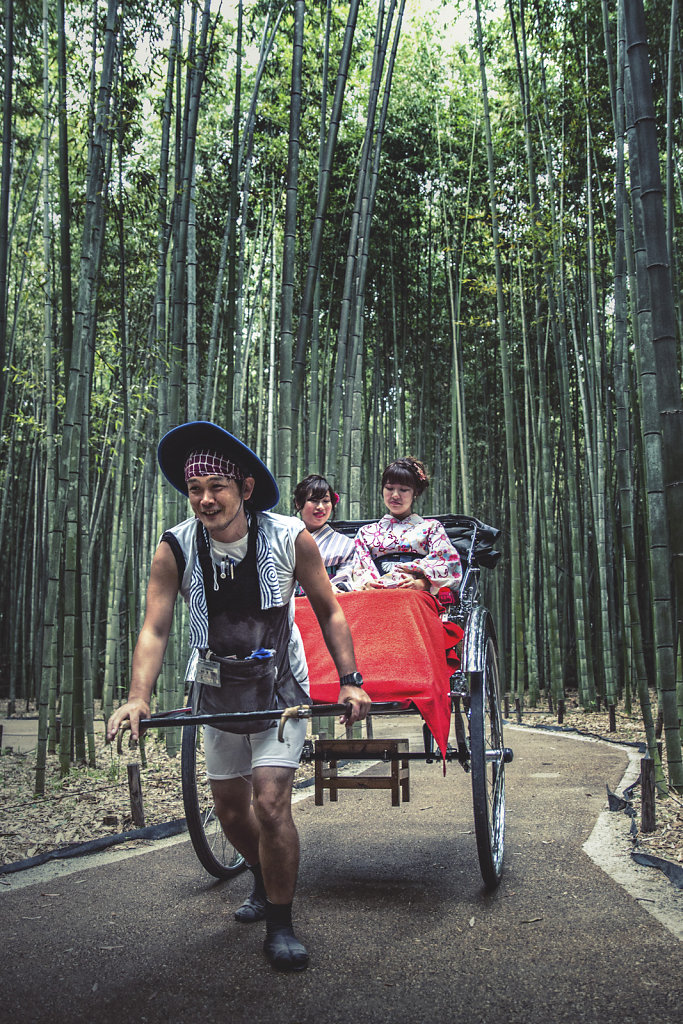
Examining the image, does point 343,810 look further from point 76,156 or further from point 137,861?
point 76,156

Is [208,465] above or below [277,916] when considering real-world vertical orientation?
above

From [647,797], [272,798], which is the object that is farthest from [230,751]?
[647,797]

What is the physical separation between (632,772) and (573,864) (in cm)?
192

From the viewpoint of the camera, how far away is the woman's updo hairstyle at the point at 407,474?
2.99 m

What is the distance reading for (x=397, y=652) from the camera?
233cm

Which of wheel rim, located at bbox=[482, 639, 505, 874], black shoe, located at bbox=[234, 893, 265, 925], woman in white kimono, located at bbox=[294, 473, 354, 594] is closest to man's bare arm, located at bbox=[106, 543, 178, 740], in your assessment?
black shoe, located at bbox=[234, 893, 265, 925]

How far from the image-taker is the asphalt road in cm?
157

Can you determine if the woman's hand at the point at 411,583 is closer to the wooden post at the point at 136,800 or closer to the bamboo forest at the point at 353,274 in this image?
the bamboo forest at the point at 353,274

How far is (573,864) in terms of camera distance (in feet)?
8.52

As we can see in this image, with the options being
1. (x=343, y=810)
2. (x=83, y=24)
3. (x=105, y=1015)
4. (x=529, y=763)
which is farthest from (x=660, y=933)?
(x=83, y=24)

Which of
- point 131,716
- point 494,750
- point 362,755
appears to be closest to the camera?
point 131,716

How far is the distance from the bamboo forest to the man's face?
136 cm

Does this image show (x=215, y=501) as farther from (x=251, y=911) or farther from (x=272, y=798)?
(x=251, y=911)

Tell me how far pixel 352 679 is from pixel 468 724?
88 centimetres
